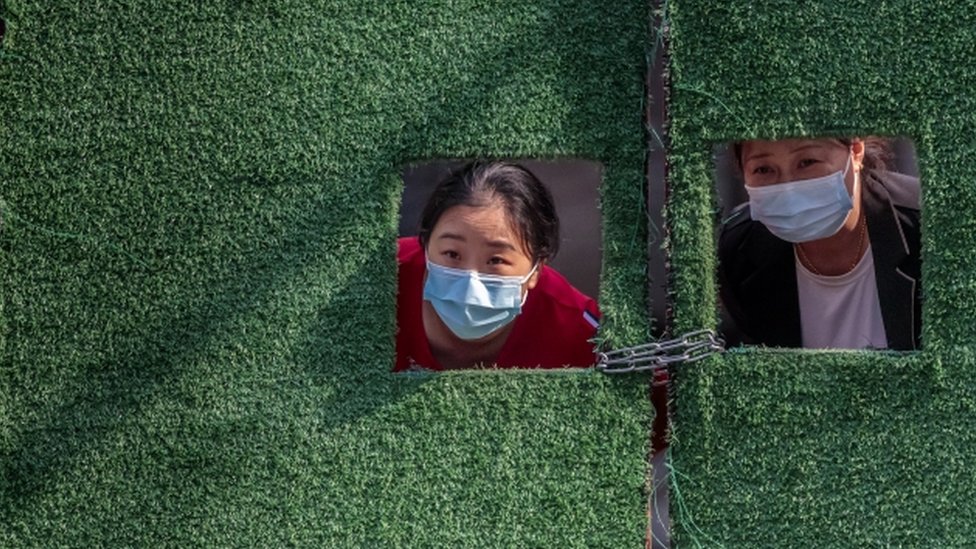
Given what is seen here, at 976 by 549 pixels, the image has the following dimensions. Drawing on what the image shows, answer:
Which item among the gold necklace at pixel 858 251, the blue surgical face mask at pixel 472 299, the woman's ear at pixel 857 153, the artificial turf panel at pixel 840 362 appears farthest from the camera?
the gold necklace at pixel 858 251

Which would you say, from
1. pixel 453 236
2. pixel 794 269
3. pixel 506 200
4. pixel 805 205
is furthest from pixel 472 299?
pixel 794 269

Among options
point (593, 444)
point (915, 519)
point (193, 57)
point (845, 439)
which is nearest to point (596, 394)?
point (593, 444)

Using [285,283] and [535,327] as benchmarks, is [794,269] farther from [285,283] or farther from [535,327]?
[285,283]

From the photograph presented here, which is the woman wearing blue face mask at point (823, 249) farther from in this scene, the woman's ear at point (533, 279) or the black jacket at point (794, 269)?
the woman's ear at point (533, 279)

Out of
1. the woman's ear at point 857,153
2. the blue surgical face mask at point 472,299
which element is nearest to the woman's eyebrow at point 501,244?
the blue surgical face mask at point 472,299

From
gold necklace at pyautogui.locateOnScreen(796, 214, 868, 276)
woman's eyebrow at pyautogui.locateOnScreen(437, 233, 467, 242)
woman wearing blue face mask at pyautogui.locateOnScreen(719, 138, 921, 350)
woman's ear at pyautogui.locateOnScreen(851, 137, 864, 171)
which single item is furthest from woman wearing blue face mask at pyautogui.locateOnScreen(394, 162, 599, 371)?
woman's ear at pyautogui.locateOnScreen(851, 137, 864, 171)

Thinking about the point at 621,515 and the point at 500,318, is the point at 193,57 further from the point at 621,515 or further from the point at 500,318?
the point at 621,515
